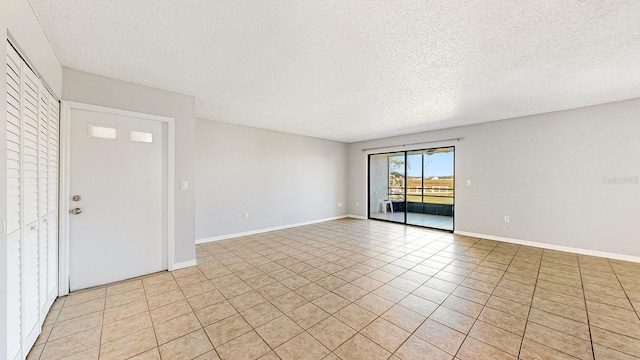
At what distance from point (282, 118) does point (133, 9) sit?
9.86 ft

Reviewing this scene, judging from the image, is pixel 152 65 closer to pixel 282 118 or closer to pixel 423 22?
pixel 282 118

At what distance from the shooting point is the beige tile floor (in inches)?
67.8

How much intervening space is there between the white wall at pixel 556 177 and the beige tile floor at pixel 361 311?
1.89 feet

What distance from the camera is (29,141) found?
176 centimetres

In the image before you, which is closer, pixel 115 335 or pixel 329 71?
pixel 115 335

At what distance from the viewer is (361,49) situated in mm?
2156

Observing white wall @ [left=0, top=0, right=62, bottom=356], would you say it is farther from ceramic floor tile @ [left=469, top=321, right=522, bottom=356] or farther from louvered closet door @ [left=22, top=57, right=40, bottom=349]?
ceramic floor tile @ [left=469, top=321, right=522, bottom=356]

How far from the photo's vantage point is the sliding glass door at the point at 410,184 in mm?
6633

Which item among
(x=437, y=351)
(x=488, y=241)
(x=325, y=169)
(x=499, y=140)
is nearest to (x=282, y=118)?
(x=325, y=169)

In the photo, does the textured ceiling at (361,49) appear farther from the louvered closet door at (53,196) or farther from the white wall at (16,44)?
the louvered closet door at (53,196)

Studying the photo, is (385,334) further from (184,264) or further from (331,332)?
(184,264)

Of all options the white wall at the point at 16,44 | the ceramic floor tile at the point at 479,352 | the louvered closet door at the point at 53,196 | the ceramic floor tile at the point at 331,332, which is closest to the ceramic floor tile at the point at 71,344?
the white wall at the point at 16,44

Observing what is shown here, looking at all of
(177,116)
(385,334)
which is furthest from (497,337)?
(177,116)

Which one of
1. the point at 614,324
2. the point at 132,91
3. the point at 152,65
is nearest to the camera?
the point at 614,324
